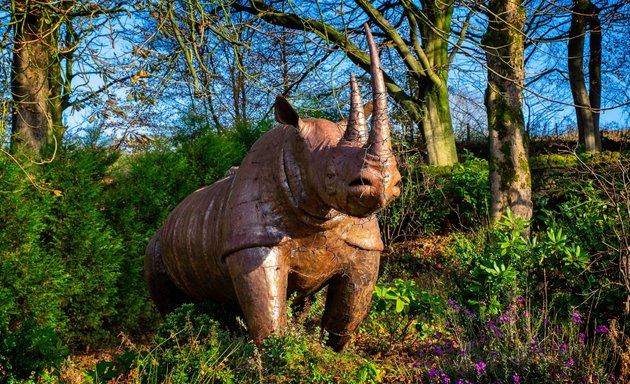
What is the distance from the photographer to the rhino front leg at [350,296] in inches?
141

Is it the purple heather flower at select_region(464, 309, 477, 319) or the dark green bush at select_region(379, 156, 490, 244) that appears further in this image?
the dark green bush at select_region(379, 156, 490, 244)

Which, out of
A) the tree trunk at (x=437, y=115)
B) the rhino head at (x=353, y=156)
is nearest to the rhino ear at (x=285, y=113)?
the rhino head at (x=353, y=156)

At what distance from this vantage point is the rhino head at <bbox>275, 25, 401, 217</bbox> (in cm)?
267

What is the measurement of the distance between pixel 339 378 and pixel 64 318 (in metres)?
3.88

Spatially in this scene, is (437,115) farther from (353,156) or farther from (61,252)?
(353,156)

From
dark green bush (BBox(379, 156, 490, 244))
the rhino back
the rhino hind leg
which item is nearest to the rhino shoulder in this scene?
the rhino back

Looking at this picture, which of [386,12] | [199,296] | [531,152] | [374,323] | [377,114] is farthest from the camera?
[531,152]

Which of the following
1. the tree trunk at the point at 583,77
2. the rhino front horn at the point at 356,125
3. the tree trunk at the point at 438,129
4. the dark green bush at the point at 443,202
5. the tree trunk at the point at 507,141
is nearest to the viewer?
the rhino front horn at the point at 356,125

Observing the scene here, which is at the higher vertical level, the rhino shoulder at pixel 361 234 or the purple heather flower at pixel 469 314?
the rhino shoulder at pixel 361 234

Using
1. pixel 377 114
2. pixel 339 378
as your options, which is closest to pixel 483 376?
pixel 339 378

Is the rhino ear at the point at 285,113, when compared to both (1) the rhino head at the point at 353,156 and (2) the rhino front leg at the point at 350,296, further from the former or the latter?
(2) the rhino front leg at the point at 350,296

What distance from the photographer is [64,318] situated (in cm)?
626

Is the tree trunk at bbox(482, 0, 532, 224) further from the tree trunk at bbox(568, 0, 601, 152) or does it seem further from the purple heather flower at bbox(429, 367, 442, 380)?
the tree trunk at bbox(568, 0, 601, 152)

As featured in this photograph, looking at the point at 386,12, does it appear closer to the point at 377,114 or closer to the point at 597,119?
the point at 597,119
